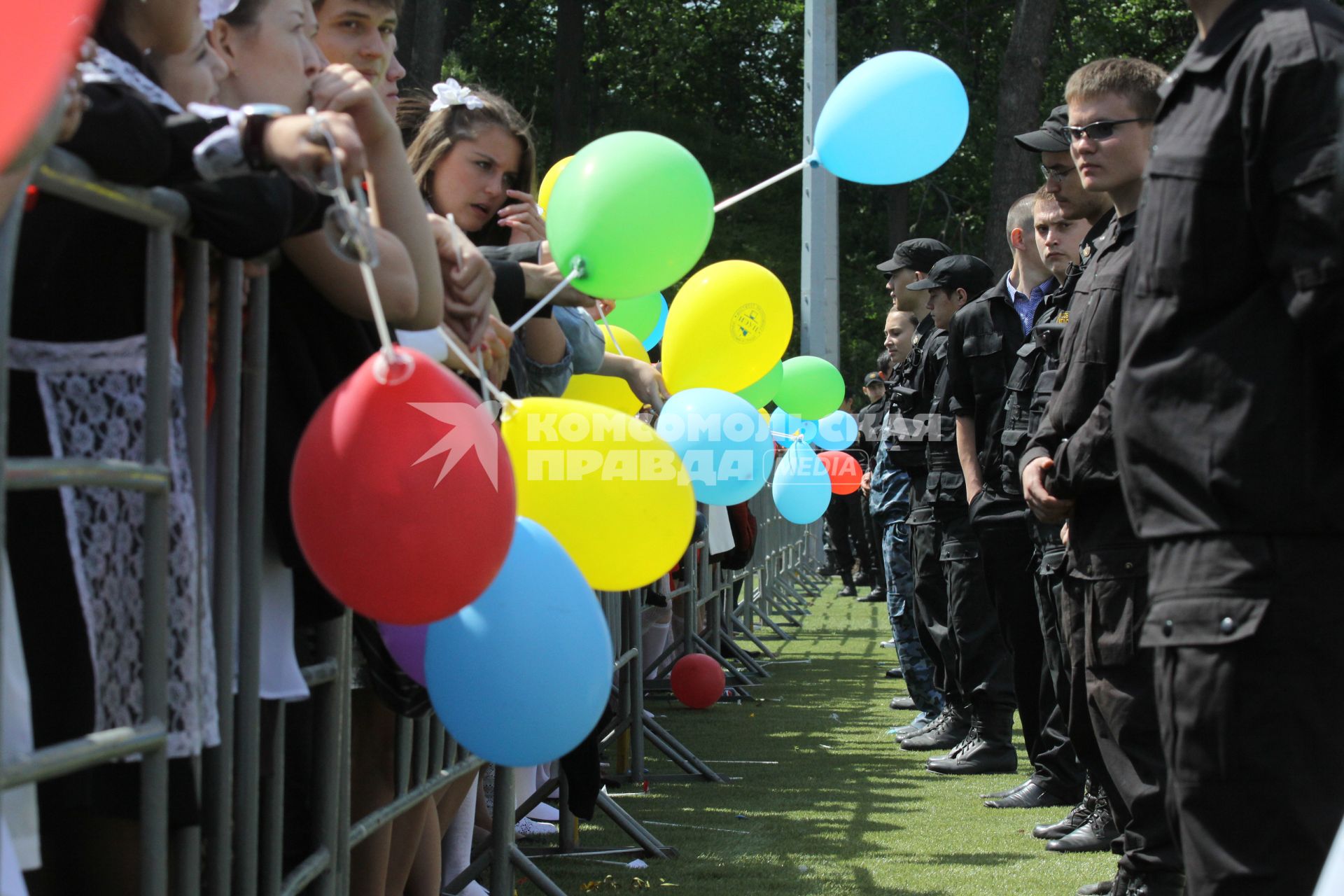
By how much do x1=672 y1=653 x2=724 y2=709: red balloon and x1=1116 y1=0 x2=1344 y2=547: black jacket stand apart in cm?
634

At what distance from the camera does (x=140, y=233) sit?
209 centimetres

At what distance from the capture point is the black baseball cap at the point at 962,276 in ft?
27.6

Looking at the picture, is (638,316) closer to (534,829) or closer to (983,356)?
(983,356)

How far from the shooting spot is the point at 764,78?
1439 inches

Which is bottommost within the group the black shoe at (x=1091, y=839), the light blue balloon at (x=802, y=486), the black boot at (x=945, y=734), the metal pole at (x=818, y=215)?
the black boot at (x=945, y=734)

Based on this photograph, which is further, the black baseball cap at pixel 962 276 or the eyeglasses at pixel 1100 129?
the black baseball cap at pixel 962 276

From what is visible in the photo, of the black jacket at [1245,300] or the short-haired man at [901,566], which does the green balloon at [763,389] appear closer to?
the short-haired man at [901,566]

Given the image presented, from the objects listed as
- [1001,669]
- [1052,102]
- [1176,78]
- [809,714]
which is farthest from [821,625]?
[1052,102]

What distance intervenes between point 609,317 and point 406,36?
1776 centimetres

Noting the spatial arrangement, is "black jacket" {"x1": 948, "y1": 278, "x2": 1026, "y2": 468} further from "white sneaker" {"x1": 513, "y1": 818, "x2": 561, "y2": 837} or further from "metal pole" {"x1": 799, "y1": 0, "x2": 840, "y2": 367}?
"metal pole" {"x1": 799, "y1": 0, "x2": 840, "y2": 367}

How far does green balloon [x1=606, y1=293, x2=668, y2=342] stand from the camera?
589cm

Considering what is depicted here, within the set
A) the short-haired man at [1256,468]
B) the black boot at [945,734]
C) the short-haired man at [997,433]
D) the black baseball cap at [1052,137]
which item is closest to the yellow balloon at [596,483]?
the short-haired man at [1256,468]

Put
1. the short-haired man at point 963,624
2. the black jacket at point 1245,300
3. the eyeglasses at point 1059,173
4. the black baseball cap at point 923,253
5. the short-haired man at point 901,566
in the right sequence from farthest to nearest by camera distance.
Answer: the black baseball cap at point 923,253, the short-haired man at point 901,566, the short-haired man at point 963,624, the eyeglasses at point 1059,173, the black jacket at point 1245,300

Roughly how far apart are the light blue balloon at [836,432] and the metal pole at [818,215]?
271 cm
